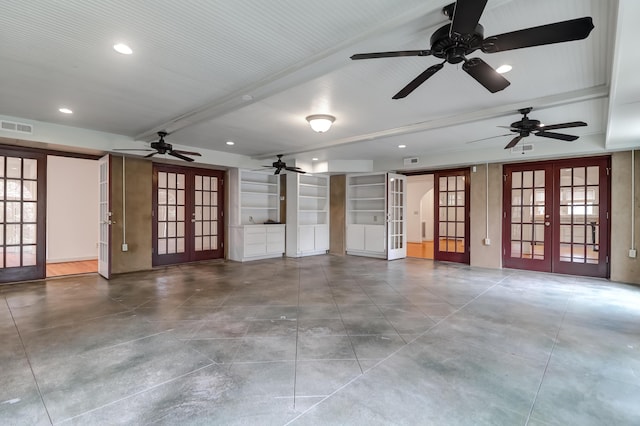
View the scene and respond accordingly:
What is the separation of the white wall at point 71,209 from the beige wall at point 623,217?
10.8m

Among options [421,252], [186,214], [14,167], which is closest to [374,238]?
[421,252]

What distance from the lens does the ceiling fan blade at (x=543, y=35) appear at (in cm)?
179

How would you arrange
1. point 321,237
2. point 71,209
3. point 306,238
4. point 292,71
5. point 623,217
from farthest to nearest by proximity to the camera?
point 321,237
point 306,238
point 71,209
point 623,217
point 292,71

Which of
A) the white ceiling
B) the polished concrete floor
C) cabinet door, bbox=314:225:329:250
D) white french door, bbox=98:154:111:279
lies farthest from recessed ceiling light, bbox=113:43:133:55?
cabinet door, bbox=314:225:329:250

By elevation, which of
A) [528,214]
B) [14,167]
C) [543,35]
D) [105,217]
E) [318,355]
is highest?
[543,35]

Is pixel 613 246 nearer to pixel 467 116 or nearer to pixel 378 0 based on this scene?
pixel 467 116

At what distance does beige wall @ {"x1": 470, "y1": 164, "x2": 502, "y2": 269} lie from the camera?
23.2 feet

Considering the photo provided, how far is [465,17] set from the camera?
6.11ft

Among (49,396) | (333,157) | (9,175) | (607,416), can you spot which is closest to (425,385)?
(607,416)

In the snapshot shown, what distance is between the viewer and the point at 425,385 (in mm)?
2275

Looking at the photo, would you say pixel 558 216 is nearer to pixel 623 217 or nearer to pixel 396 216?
pixel 623 217

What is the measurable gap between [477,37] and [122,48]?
2928 millimetres

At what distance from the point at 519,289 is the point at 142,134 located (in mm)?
7122

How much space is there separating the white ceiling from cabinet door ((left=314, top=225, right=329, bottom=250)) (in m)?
3.73
